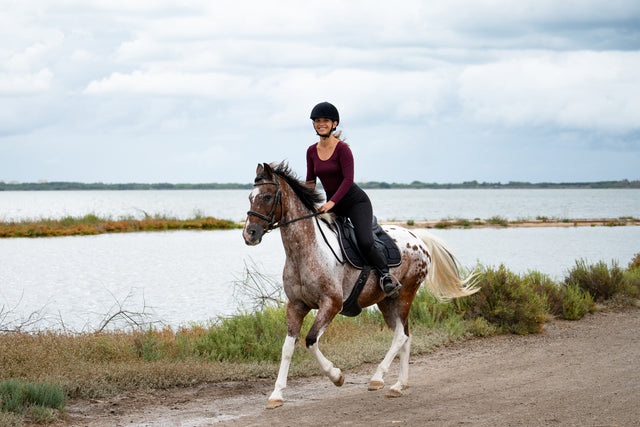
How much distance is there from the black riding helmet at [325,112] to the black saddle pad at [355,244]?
4.12 feet

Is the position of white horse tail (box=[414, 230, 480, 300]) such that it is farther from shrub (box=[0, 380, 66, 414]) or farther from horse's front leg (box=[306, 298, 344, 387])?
shrub (box=[0, 380, 66, 414])

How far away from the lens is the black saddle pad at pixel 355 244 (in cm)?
734

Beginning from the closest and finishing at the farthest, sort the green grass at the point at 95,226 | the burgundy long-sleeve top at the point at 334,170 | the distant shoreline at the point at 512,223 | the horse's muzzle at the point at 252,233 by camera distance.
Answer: the horse's muzzle at the point at 252,233, the burgundy long-sleeve top at the point at 334,170, the green grass at the point at 95,226, the distant shoreline at the point at 512,223

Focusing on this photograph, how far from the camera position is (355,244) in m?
7.45

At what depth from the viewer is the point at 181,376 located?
826 cm

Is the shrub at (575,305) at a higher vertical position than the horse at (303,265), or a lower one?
lower

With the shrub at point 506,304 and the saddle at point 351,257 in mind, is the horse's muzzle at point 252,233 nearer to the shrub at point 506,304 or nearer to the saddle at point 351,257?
the saddle at point 351,257

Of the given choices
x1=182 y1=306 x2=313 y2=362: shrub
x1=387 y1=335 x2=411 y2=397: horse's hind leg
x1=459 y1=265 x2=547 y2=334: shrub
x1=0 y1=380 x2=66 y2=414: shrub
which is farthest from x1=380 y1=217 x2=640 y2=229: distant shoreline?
x1=0 y1=380 x2=66 y2=414: shrub

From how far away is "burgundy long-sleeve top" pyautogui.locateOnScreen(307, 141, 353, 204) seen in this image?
708cm

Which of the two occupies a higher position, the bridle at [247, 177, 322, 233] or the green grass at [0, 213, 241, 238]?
the bridle at [247, 177, 322, 233]

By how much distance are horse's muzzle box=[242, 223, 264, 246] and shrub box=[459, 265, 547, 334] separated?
6.49 meters

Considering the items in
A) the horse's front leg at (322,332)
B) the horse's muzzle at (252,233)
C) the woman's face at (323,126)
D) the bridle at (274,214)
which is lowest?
the horse's front leg at (322,332)

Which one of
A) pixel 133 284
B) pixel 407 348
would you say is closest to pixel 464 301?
pixel 407 348

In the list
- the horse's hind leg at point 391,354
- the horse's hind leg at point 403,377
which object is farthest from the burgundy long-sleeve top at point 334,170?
the horse's hind leg at point 403,377
